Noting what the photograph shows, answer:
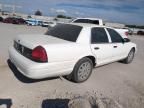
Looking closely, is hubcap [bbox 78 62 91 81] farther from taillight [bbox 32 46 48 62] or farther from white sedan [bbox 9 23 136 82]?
taillight [bbox 32 46 48 62]

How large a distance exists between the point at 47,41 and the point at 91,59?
149 cm

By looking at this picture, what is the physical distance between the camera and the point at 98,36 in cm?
598

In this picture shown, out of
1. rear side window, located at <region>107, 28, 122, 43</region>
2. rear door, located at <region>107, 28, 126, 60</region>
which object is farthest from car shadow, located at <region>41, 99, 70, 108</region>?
rear side window, located at <region>107, 28, 122, 43</region>

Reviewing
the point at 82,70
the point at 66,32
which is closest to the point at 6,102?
the point at 82,70

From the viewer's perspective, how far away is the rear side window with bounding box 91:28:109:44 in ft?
18.9

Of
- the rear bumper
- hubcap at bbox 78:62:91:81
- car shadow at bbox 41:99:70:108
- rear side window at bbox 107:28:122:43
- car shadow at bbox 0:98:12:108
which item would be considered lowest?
car shadow at bbox 41:99:70:108

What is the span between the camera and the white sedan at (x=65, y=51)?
4.57 metres

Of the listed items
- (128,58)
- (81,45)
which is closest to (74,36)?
(81,45)

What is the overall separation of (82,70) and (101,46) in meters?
0.99

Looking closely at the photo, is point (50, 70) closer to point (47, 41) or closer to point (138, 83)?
point (47, 41)

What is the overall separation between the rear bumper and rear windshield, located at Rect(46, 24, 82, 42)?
83 centimetres

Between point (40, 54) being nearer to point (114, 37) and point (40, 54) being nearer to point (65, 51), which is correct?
point (65, 51)

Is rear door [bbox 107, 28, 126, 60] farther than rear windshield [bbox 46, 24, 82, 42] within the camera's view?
Yes

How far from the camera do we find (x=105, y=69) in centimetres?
727
